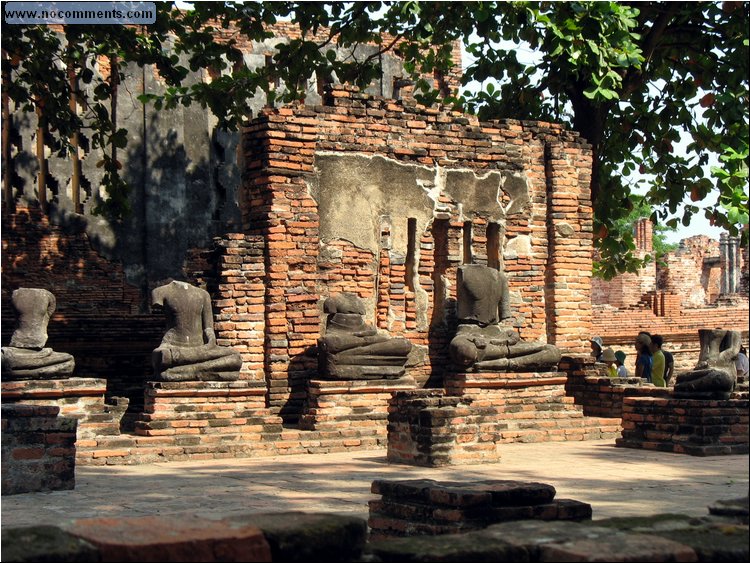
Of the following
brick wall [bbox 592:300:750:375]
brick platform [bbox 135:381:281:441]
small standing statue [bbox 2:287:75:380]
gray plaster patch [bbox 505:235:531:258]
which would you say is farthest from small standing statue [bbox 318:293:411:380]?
brick wall [bbox 592:300:750:375]

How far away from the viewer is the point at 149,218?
18953 mm

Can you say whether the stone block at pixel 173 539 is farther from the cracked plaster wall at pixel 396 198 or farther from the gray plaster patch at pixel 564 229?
the gray plaster patch at pixel 564 229

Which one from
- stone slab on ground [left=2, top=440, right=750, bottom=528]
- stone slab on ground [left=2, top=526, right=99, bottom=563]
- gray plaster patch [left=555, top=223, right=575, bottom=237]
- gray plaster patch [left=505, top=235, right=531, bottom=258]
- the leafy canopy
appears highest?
the leafy canopy

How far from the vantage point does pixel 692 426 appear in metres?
9.95

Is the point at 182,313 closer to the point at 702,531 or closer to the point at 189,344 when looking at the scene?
the point at 189,344

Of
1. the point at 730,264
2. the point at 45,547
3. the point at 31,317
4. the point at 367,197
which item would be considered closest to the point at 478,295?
the point at 367,197

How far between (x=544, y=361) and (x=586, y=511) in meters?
6.59

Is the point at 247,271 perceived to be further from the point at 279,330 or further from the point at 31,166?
the point at 31,166

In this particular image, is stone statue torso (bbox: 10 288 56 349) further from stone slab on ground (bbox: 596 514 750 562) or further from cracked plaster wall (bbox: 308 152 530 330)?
stone slab on ground (bbox: 596 514 750 562)

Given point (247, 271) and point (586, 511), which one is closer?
point (586, 511)

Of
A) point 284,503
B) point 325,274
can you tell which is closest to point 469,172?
point 325,274

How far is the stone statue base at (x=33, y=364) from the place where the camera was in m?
9.79

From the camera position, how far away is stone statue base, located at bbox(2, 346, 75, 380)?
9789 millimetres

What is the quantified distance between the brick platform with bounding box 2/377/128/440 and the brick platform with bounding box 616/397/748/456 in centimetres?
432
